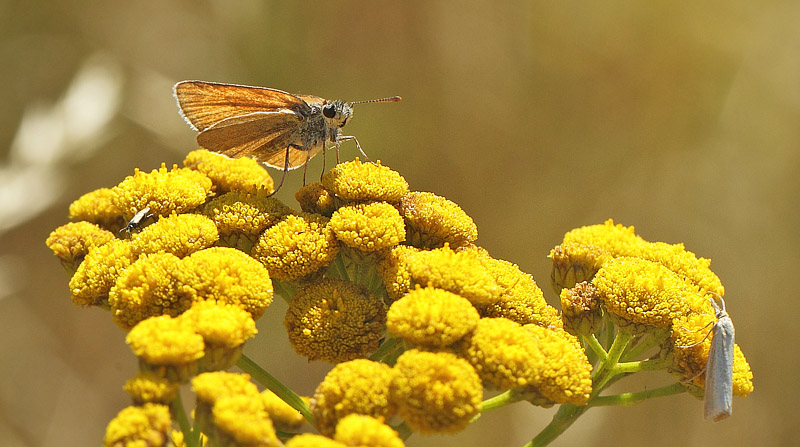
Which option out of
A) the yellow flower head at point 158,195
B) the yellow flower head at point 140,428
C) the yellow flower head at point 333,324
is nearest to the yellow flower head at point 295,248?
the yellow flower head at point 333,324

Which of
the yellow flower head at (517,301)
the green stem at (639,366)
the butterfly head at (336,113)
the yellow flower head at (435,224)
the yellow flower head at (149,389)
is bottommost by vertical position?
the green stem at (639,366)

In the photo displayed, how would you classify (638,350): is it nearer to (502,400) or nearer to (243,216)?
(502,400)

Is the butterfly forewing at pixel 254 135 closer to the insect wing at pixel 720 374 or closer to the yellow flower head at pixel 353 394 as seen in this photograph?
the yellow flower head at pixel 353 394

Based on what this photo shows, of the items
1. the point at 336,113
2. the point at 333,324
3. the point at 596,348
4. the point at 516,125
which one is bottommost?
the point at 596,348

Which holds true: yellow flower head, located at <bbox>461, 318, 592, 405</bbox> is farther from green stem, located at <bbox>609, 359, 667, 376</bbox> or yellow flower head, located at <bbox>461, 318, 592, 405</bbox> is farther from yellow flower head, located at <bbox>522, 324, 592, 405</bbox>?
green stem, located at <bbox>609, 359, 667, 376</bbox>

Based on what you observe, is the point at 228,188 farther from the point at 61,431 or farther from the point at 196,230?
the point at 61,431

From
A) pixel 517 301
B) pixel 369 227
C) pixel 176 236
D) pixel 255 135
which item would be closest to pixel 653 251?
pixel 517 301

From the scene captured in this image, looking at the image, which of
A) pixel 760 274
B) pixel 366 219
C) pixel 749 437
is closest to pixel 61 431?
pixel 366 219
